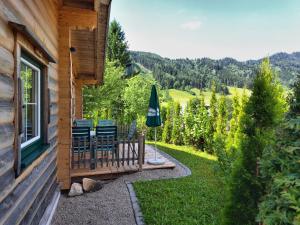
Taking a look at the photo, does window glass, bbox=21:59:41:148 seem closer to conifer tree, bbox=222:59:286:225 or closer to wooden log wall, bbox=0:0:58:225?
wooden log wall, bbox=0:0:58:225

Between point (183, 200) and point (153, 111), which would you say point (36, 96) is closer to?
point (183, 200)

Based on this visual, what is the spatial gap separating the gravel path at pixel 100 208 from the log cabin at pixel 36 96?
304 millimetres

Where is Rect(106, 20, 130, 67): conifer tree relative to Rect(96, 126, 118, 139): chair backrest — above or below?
above

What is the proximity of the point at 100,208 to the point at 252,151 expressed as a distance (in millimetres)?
3294

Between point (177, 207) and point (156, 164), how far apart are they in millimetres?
2809

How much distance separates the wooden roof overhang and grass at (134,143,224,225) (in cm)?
369

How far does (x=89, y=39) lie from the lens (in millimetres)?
7441

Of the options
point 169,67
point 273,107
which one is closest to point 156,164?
point 273,107

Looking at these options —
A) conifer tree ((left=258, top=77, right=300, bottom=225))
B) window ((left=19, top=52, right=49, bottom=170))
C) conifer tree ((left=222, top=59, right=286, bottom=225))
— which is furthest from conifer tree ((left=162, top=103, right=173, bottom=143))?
conifer tree ((left=258, top=77, right=300, bottom=225))

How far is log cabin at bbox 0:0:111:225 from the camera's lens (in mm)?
2293

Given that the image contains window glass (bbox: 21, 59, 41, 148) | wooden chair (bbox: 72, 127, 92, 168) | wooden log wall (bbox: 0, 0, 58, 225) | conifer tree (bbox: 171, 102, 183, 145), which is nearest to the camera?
wooden log wall (bbox: 0, 0, 58, 225)

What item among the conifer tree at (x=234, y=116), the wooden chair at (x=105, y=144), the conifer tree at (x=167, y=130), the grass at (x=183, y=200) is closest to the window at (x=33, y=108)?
the grass at (x=183, y=200)

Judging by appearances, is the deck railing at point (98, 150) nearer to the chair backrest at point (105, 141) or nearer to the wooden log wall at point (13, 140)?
the chair backrest at point (105, 141)

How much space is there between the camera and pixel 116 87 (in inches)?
789
